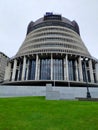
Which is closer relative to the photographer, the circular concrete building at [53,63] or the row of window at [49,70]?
the circular concrete building at [53,63]

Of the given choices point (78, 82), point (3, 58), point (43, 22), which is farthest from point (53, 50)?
point (3, 58)

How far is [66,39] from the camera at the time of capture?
78.3 meters

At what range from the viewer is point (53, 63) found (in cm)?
7238

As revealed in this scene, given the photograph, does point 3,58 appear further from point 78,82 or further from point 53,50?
point 78,82

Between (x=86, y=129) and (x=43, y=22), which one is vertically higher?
(x=43, y=22)

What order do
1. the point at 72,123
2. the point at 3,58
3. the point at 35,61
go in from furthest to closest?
the point at 3,58 → the point at 35,61 → the point at 72,123

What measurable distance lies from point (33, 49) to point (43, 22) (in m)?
21.5

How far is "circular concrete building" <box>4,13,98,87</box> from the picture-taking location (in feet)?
224

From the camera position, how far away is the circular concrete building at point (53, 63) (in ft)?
224

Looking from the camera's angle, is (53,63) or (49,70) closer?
(49,70)

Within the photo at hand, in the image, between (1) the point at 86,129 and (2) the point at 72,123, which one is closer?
(1) the point at 86,129

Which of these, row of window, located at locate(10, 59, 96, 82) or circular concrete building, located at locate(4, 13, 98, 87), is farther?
row of window, located at locate(10, 59, 96, 82)

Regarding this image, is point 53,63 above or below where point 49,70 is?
above

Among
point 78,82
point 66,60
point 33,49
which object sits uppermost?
point 33,49
